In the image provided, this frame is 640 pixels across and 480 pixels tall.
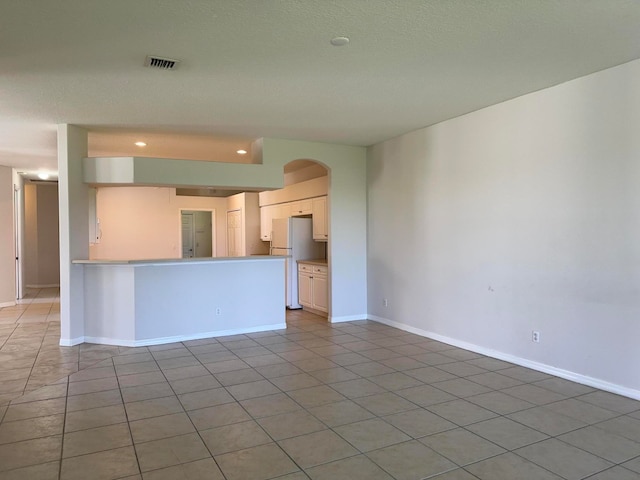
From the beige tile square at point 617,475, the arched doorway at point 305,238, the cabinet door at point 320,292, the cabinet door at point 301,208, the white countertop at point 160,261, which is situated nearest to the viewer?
the beige tile square at point 617,475

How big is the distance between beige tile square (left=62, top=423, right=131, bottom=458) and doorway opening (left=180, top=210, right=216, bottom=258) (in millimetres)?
7866

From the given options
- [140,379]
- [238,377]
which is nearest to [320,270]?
[238,377]

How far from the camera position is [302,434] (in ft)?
9.39

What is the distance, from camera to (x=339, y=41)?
115 inches

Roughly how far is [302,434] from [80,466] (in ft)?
4.31

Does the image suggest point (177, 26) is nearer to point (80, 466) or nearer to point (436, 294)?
point (80, 466)

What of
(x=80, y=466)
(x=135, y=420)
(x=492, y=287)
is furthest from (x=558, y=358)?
(x=80, y=466)

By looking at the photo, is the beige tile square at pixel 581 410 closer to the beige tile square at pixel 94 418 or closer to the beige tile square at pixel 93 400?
the beige tile square at pixel 94 418

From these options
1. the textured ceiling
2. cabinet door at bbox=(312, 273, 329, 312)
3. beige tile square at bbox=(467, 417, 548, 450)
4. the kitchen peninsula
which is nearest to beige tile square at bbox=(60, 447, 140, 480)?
beige tile square at bbox=(467, 417, 548, 450)

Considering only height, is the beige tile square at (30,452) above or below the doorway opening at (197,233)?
below

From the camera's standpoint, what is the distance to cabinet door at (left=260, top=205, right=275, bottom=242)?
9039mm

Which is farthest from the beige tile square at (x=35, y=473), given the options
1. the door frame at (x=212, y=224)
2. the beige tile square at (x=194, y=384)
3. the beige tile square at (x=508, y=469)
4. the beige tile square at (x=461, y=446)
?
the door frame at (x=212, y=224)

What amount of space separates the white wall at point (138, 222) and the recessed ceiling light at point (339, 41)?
7738mm

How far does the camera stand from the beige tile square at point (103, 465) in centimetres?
238
